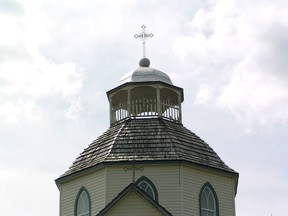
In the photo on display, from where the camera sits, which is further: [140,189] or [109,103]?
[109,103]

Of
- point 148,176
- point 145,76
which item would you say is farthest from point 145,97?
point 148,176

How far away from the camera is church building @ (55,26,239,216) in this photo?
30656 mm

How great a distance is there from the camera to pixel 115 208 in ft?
97.6

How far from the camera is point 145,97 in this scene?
1465 inches

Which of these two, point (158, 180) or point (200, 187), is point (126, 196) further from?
point (200, 187)

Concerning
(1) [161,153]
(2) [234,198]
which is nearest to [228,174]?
(2) [234,198]

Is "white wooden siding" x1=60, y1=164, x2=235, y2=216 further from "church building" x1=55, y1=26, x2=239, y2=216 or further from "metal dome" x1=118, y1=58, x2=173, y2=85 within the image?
"metal dome" x1=118, y1=58, x2=173, y2=85

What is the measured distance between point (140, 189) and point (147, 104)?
6784 millimetres

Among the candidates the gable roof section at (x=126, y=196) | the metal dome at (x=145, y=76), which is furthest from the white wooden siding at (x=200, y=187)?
the metal dome at (x=145, y=76)

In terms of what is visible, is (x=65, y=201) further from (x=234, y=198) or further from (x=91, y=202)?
(x=234, y=198)

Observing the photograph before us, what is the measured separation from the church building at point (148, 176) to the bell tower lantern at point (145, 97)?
1.77ft

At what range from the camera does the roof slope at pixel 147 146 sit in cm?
3180

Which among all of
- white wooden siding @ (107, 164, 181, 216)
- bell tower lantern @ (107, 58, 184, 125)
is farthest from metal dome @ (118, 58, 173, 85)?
white wooden siding @ (107, 164, 181, 216)

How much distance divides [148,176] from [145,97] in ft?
22.2
